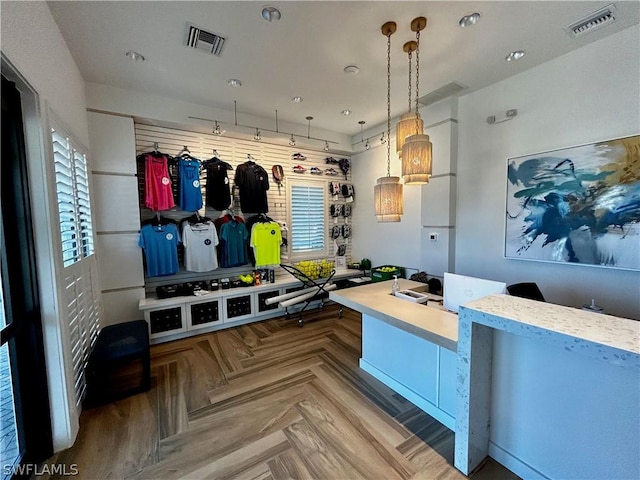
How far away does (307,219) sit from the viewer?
5336 mm

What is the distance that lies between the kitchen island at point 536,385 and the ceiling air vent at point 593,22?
2611mm

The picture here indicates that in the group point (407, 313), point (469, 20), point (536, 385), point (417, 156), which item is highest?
point (469, 20)

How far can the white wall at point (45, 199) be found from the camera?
166 cm

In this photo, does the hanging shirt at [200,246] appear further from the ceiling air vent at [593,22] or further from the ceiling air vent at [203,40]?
the ceiling air vent at [593,22]

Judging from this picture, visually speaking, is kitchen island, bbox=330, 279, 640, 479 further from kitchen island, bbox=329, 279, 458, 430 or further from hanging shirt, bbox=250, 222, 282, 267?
hanging shirt, bbox=250, 222, 282, 267

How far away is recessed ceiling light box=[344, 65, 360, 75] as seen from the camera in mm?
2925

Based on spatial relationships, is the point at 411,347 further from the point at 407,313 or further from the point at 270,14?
the point at 270,14

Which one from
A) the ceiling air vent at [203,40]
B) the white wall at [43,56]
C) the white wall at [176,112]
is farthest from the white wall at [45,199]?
the white wall at [176,112]

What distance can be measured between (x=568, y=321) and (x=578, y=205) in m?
2.13

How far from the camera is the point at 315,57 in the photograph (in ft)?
8.97

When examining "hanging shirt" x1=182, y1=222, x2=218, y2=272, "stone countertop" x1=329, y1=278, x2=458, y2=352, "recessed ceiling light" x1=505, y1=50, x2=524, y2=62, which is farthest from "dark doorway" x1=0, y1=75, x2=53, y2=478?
"recessed ceiling light" x1=505, y1=50, x2=524, y2=62

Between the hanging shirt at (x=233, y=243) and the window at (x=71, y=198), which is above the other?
the window at (x=71, y=198)

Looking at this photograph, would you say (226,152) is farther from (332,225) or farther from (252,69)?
(332,225)

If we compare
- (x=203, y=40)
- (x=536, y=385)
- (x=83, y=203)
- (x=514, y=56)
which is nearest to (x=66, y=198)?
(x=83, y=203)
